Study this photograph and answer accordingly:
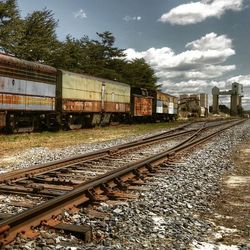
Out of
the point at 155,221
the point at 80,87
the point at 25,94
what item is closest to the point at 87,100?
the point at 80,87

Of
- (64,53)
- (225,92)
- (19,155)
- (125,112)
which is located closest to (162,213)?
(19,155)

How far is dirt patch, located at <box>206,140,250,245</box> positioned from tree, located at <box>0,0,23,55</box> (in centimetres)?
3165

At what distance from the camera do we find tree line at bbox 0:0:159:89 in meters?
39.5

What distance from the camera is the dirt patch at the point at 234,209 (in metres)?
5.41

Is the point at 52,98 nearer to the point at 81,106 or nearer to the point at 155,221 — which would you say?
the point at 81,106

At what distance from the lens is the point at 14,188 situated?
23.9ft

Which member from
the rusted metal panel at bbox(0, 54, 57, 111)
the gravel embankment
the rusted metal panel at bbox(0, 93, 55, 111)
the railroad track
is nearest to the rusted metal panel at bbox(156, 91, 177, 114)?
the rusted metal panel at bbox(0, 93, 55, 111)

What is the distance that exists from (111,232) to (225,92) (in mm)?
106353

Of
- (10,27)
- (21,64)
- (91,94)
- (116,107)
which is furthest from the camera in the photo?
(10,27)

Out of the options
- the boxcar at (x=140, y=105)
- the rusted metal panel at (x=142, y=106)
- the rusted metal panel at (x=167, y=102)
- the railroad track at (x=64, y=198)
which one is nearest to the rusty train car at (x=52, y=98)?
the boxcar at (x=140, y=105)

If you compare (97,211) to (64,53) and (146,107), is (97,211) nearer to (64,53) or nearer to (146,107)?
(146,107)

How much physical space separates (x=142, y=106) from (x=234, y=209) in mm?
35343

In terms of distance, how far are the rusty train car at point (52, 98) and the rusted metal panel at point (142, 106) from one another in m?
2.32

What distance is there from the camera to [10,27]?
3881 cm
